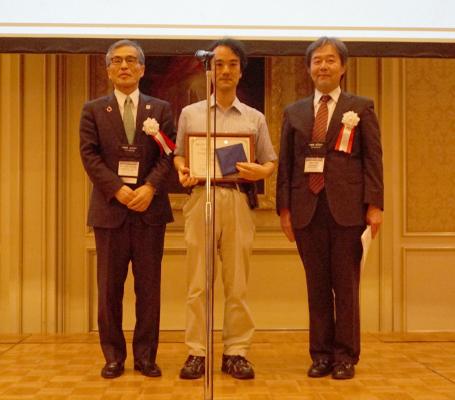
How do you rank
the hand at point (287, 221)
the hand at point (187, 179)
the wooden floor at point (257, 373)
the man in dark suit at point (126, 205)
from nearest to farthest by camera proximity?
1. the wooden floor at point (257, 373)
2. the hand at point (187, 179)
3. the man in dark suit at point (126, 205)
4. the hand at point (287, 221)

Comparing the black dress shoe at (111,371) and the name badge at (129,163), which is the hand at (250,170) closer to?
the name badge at (129,163)

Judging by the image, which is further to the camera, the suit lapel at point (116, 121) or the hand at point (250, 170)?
the suit lapel at point (116, 121)

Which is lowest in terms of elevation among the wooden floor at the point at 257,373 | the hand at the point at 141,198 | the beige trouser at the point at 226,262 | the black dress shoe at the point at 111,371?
the wooden floor at the point at 257,373

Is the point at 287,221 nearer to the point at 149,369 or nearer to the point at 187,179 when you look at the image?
the point at 187,179

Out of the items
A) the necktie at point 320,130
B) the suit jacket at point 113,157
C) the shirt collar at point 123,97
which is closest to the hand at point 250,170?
the necktie at point 320,130

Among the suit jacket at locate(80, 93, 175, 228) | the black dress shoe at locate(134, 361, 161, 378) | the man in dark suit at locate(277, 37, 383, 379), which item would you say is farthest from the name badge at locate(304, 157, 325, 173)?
the black dress shoe at locate(134, 361, 161, 378)

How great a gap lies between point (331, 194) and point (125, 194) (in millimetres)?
924

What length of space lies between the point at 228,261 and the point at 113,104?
0.91 metres

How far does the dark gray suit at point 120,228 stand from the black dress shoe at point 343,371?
837 mm

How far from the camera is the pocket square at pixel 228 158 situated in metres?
2.90

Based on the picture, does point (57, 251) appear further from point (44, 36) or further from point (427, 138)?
point (427, 138)

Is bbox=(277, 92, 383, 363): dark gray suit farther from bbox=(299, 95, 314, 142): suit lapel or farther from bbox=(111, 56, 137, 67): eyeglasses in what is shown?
bbox=(111, 56, 137, 67): eyeglasses

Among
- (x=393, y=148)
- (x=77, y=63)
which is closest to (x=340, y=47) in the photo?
(x=393, y=148)

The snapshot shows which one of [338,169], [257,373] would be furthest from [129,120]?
[257,373]
